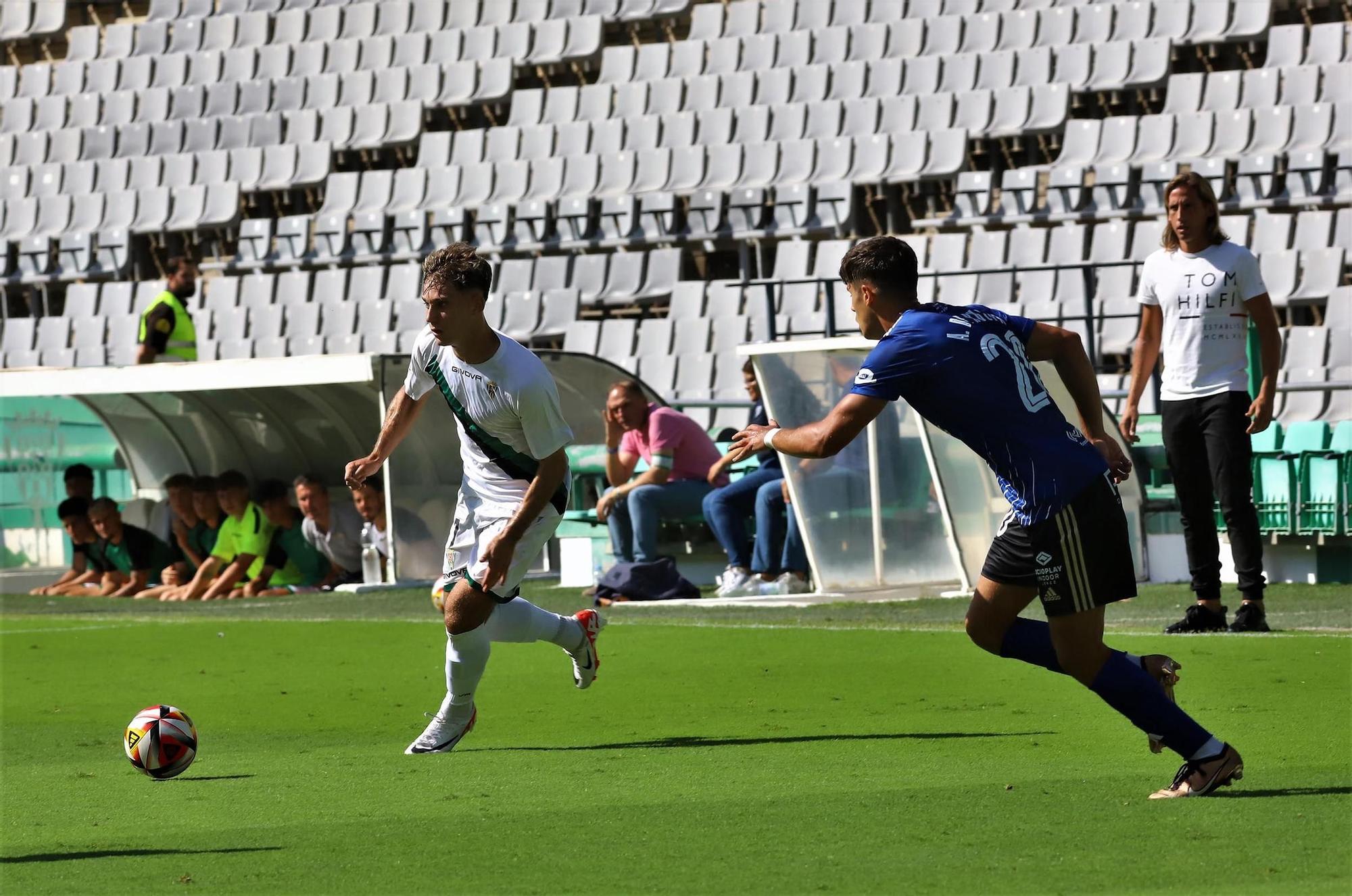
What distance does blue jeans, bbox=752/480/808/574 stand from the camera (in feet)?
42.8

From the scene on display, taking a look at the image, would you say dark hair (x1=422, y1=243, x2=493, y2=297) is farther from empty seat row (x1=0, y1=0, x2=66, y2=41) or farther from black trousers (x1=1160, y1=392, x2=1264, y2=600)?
empty seat row (x1=0, y1=0, x2=66, y2=41)

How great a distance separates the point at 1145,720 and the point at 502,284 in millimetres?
20288

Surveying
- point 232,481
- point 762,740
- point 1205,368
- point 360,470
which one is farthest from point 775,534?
point 360,470

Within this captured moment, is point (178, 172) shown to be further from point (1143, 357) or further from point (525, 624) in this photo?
point (525, 624)

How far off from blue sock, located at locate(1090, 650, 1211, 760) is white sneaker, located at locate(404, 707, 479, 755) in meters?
2.47

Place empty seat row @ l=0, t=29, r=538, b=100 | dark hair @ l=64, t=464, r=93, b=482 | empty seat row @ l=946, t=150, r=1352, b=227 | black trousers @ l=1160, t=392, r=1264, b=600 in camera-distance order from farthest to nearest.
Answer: empty seat row @ l=0, t=29, r=538, b=100, empty seat row @ l=946, t=150, r=1352, b=227, dark hair @ l=64, t=464, r=93, b=482, black trousers @ l=1160, t=392, r=1264, b=600

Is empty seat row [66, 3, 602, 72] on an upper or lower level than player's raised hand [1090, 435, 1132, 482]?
upper

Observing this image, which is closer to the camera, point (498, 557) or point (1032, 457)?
→ point (1032, 457)

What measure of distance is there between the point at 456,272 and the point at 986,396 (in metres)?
2.02

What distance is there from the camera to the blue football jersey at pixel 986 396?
512 cm

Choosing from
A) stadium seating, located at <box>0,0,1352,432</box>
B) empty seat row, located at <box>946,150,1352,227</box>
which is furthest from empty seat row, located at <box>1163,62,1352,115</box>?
empty seat row, located at <box>946,150,1352,227</box>

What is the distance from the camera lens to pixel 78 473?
1672 centimetres

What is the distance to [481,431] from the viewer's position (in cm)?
670

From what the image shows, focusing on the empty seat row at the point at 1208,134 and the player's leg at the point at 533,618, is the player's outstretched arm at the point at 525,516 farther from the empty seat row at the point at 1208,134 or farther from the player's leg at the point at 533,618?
the empty seat row at the point at 1208,134
